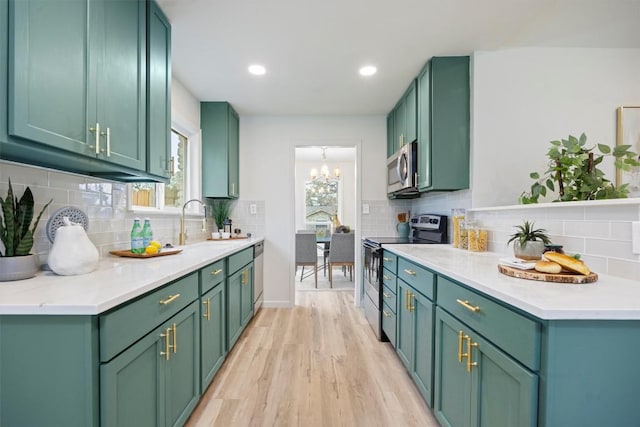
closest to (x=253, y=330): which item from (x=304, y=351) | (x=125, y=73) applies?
(x=304, y=351)

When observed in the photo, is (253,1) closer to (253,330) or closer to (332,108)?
(332,108)

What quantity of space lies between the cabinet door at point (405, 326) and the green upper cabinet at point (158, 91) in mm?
1758

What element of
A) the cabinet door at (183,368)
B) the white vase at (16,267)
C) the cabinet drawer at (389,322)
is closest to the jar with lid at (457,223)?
the cabinet drawer at (389,322)

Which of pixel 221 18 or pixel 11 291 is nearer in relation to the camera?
pixel 11 291

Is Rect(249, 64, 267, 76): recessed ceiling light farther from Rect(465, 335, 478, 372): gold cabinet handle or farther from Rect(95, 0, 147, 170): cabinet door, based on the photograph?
Rect(465, 335, 478, 372): gold cabinet handle

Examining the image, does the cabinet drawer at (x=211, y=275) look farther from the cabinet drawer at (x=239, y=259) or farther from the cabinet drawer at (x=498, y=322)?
the cabinet drawer at (x=498, y=322)

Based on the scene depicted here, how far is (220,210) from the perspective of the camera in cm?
376

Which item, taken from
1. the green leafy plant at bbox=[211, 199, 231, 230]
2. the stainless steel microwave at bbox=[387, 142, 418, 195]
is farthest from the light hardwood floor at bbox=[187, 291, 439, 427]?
the stainless steel microwave at bbox=[387, 142, 418, 195]

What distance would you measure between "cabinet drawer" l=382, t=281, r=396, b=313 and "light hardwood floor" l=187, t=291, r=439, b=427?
400 mm

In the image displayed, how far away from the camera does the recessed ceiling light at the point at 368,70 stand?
8.35ft

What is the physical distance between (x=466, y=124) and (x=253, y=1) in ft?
5.74

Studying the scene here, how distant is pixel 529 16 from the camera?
191cm

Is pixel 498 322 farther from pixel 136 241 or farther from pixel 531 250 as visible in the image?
pixel 136 241

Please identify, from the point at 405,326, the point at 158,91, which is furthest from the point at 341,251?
the point at 158,91
